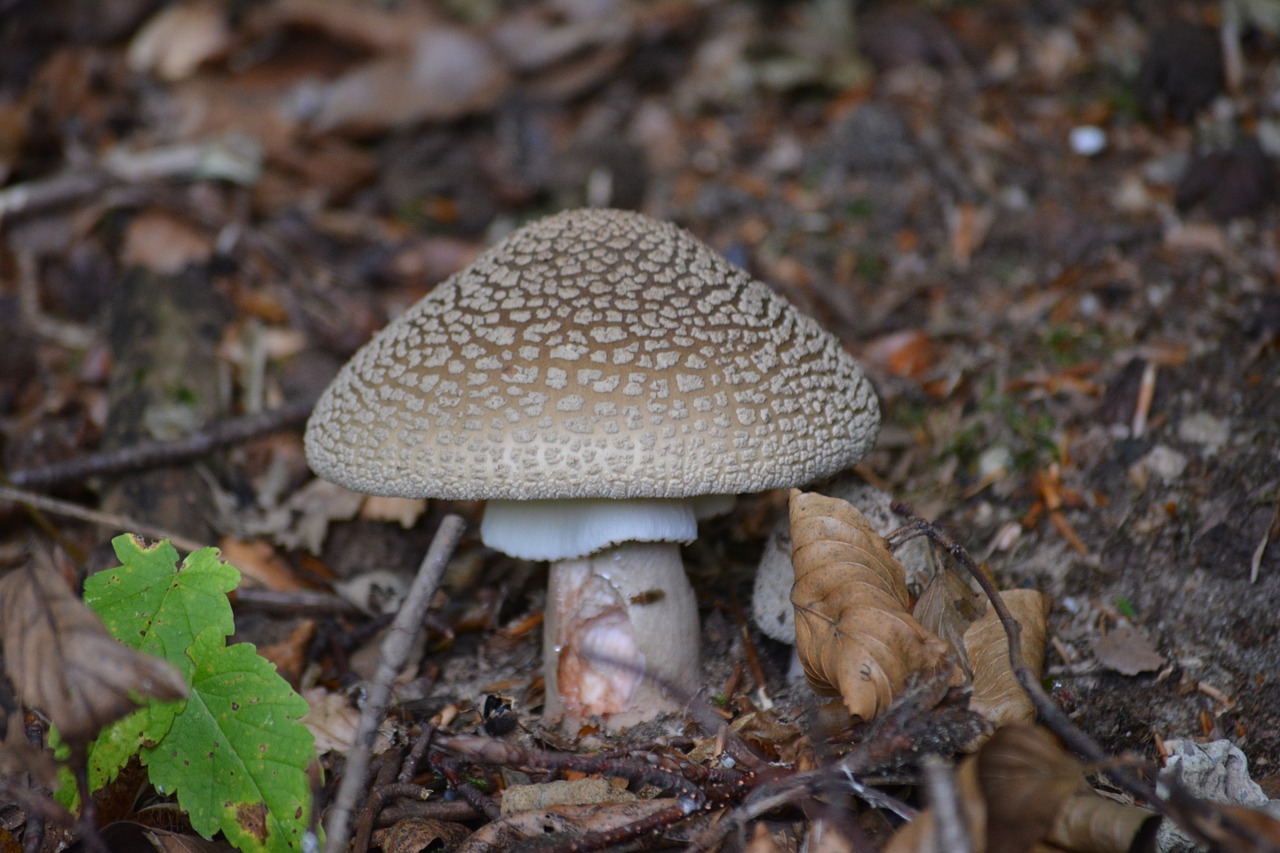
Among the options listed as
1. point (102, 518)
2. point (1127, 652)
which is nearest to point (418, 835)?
point (102, 518)

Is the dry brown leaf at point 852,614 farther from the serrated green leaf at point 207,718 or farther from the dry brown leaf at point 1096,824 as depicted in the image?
the serrated green leaf at point 207,718

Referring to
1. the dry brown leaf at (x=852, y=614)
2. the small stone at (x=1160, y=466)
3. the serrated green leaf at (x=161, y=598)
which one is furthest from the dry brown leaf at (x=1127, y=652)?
the serrated green leaf at (x=161, y=598)

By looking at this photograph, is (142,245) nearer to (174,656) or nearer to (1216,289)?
(174,656)

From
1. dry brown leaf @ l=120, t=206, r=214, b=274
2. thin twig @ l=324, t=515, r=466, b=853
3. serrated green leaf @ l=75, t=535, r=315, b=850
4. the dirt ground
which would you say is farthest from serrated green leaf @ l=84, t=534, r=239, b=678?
dry brown leaf @ l=120, t=206, r=214, b=274

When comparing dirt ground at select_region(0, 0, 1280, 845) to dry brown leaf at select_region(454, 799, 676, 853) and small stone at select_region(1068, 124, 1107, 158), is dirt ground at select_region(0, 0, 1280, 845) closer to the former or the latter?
small stone at select_region(1068, 124, 1107, 158)

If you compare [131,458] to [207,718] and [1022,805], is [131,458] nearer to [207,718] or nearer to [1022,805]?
[207,718]

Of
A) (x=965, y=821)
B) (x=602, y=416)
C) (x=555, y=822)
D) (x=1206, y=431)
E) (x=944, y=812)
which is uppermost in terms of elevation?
(x=602, y=416)

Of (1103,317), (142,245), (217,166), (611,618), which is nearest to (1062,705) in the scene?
(611,618)
